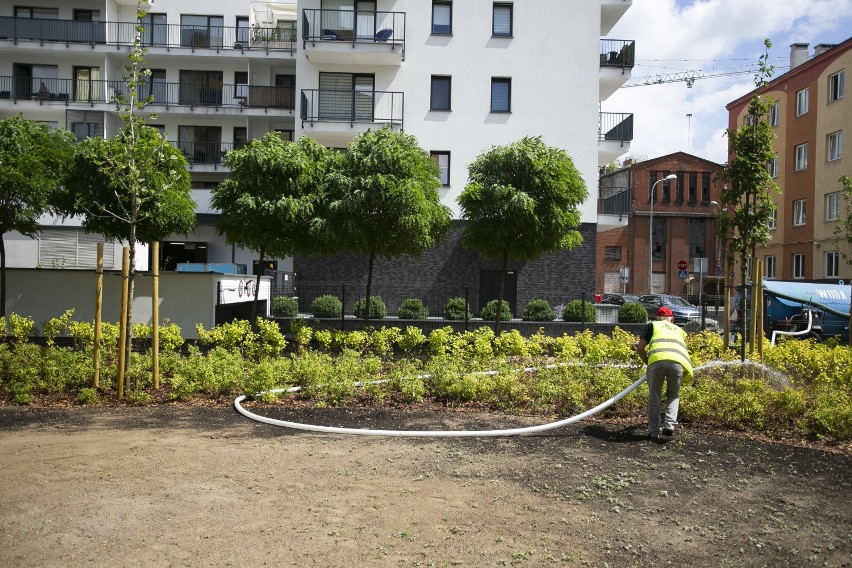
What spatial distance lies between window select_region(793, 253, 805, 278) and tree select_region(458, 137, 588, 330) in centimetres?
2914

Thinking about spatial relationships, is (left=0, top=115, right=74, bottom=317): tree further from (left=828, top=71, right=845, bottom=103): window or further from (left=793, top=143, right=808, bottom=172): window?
(left=793, top=143, right=808, bottom=172): window

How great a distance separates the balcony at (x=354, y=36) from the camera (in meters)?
30.3

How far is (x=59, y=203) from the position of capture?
21125 millimetres

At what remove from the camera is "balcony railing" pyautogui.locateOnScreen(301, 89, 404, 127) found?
30781mm

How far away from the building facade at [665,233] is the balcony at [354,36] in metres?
39.9

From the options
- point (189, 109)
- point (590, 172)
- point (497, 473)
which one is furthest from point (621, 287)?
point (497, 473)

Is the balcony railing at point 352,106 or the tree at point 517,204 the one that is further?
the balcony railing at point 352,106

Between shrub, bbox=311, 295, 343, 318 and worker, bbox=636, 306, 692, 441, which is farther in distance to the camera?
shrub, bbox=311, 295, 343, 318

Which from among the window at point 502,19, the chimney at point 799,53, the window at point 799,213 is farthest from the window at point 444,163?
the chimney at point 799,53

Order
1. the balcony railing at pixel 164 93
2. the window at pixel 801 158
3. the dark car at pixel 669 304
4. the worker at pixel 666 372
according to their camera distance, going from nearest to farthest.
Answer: the worker at pixel 666 372 → the dark car at pixel 669 304 → the balcony railing at pixel 164 93 → the window at pixel 801 158

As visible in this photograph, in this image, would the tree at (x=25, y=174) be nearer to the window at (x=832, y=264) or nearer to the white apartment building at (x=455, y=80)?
the white apartment building at (x=455, y=80)

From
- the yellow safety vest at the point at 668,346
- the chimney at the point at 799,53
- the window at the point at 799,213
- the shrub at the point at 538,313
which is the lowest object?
the shrub at the point at 538,313

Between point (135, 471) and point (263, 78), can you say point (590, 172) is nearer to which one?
point (263, 78)

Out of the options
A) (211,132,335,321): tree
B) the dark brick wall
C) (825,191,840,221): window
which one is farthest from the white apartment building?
(825,191,840,221): window
